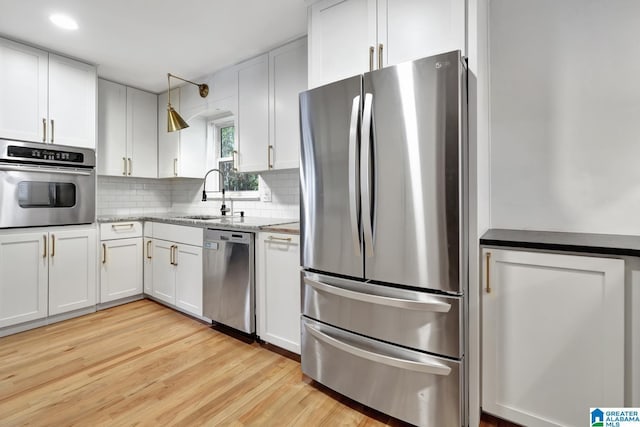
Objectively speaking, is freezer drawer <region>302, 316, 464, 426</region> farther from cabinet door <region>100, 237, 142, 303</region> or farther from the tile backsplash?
cabinet door <region>100, 237, 142, 303</region>

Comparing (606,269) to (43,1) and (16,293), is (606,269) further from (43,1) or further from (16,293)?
(16,293)

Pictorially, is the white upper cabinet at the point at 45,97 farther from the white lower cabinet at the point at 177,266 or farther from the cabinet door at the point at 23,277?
the white lower cabinet at the point at 177,266

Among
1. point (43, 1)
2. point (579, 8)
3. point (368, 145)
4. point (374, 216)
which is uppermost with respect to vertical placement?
point (43, 1)

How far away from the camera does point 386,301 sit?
58.4 inches

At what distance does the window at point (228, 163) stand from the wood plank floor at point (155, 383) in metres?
1.54

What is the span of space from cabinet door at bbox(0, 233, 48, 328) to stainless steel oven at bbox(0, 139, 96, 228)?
156 mm

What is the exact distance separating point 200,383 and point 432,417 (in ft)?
4.44

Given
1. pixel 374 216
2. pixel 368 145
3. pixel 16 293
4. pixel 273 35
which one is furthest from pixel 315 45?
pixel 16 293

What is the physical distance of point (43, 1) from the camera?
6.80 ft

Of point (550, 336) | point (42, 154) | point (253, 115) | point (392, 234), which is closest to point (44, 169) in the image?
point (42, 154)

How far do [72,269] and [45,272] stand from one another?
0.20m

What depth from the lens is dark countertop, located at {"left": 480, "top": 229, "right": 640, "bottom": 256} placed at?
1218mm

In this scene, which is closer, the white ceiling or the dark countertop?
the dark countertop

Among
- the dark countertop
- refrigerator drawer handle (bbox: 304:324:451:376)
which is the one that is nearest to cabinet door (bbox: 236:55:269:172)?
refrigerator drawer handle (bbox: 304:324:451:376)
